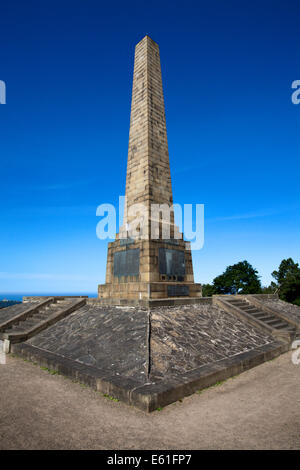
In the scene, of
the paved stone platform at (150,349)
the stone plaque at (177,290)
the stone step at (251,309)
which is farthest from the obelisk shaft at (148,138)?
the stone step at (251,309)

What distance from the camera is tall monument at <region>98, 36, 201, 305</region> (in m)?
11.8

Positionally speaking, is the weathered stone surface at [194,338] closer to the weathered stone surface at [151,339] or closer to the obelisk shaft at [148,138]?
the weathered stone surface at [151,339]

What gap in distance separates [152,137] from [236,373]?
11.2 metres

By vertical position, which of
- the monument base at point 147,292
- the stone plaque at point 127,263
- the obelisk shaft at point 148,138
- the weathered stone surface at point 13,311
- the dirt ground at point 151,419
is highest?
the obelisk shaft at point 148,138

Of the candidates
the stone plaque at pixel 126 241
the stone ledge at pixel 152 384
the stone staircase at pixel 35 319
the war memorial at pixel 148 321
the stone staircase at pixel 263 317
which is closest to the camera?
the stone ledge at pixel 152 384

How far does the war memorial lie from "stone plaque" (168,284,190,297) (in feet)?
0.15

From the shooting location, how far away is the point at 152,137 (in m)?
13.6

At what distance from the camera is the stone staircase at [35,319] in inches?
422

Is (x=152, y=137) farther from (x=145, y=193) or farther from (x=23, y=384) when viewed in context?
(x=23, y=384)

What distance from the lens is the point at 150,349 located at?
716cm

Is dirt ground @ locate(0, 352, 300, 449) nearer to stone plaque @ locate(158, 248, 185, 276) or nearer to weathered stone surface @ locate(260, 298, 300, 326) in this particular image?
stone plaque @ locate(158, 248, 185, 276)

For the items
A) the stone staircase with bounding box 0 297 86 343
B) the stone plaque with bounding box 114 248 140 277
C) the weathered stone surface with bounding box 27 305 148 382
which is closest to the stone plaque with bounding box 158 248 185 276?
the stone plaque with bounding box 114 248 140 277

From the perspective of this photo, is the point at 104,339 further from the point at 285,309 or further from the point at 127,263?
the point at 285,309
